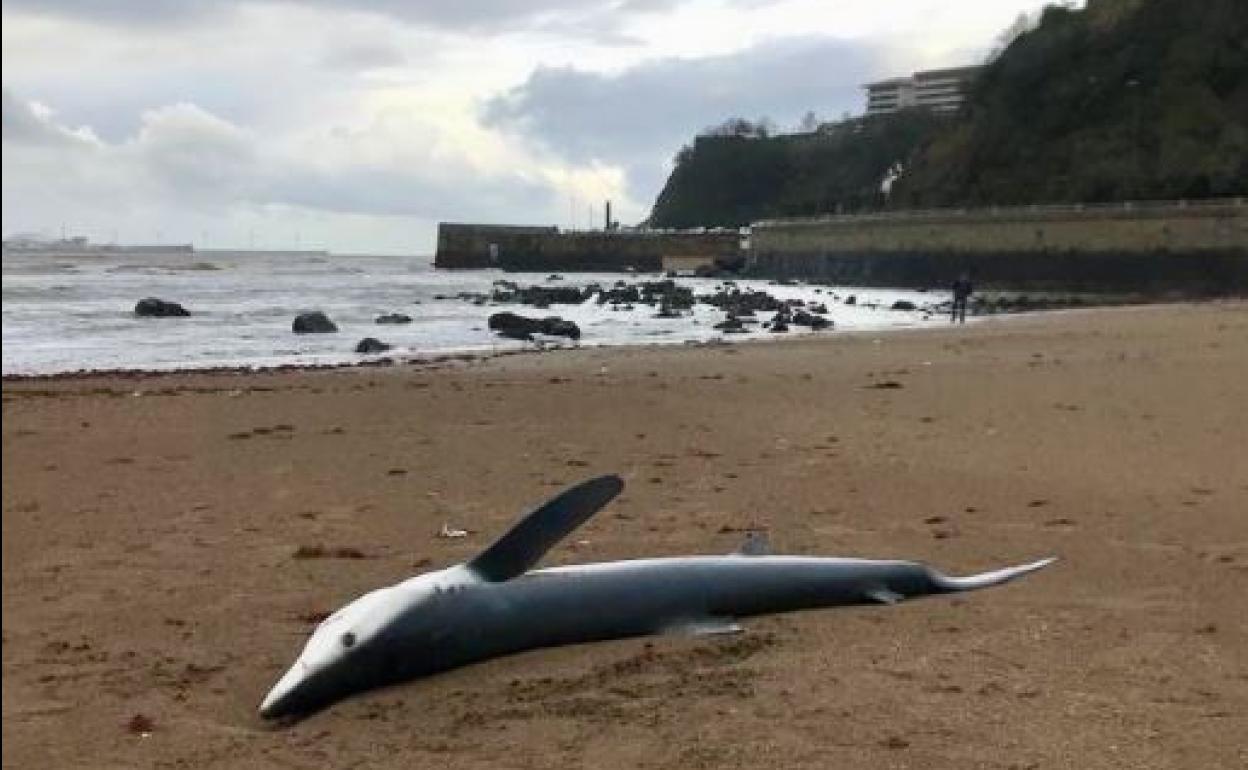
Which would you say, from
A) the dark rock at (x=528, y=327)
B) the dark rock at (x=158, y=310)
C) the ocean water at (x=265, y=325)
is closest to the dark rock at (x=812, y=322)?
Result: the ocean water at (x=265, y=325)

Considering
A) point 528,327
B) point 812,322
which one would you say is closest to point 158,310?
point 528,327

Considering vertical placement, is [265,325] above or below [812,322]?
below

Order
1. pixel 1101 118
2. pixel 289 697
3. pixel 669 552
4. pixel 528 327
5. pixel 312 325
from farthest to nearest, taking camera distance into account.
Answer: pixel 1101 118
pixel 312 325
pixel 528 327
pixel 669 552
pixel 289 697

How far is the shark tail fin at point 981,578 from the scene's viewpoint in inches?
258

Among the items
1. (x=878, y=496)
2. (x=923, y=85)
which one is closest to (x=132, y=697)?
(x=878, y=496)

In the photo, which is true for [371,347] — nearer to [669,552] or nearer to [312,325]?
[312,325]

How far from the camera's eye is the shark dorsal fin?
17.1 ft

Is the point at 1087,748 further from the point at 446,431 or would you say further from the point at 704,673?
the point at 446,431

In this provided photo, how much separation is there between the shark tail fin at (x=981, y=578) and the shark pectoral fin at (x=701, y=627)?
124 centimetres

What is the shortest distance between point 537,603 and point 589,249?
399ft

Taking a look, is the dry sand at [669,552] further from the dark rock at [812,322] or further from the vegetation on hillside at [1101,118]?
the vegetation on hillside at [1101,118]

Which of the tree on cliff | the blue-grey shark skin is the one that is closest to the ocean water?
the blue-grey shark skin

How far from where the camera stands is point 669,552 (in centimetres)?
747

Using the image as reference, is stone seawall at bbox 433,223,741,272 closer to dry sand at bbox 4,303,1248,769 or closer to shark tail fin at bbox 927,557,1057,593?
dry sand at bbox 4,303,1248,769
